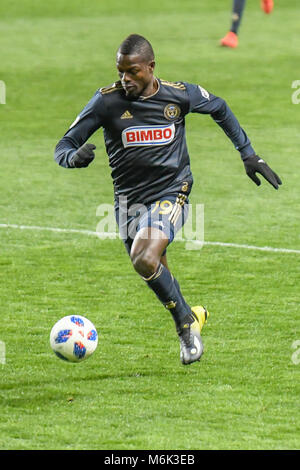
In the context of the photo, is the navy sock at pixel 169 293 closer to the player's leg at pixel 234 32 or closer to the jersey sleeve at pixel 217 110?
the jersey sleeve at pixel 217 110

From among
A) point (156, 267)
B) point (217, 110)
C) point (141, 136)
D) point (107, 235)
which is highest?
point (107, 235)

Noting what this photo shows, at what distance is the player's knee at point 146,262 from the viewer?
284 inches

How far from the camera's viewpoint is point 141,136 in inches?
302

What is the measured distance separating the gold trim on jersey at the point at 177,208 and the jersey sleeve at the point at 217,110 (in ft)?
2.02

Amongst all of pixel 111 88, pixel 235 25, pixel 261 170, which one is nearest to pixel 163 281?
pixel 261 170

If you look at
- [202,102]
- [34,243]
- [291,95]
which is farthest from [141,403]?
[291,95]

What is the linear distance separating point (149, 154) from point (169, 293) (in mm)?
1030

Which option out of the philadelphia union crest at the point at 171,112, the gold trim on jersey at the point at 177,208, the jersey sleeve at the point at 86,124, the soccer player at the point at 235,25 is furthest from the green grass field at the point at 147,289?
the philadelphia union crest at the point at 171,112

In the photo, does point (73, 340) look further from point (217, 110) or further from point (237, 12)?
point (237, 12)

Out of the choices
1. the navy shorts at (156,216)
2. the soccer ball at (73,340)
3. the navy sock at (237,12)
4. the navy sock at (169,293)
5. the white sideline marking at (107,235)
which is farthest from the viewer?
the navy sock at (237,12)

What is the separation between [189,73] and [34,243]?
948 centimetres

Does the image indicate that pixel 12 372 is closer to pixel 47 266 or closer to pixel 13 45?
pixel 47 266

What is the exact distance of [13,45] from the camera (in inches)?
890

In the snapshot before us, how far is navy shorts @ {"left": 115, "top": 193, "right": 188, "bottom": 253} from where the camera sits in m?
7.48
